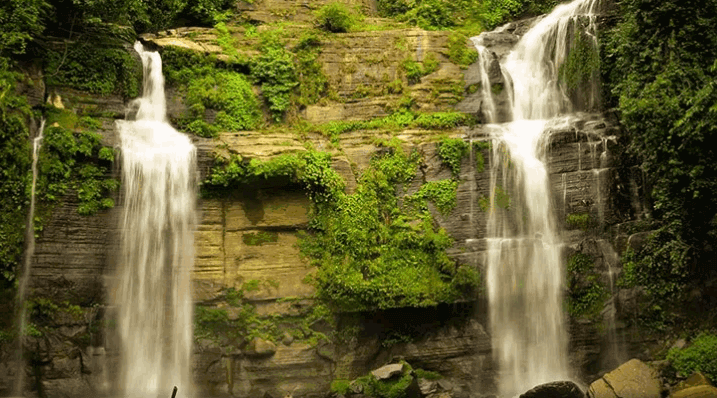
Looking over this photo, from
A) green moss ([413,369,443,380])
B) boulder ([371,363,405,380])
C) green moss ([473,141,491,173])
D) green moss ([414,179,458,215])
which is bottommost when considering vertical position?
green moss ([413,369,443,380])

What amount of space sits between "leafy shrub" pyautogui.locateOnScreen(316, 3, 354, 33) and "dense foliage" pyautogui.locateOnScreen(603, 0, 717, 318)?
821 centimetres

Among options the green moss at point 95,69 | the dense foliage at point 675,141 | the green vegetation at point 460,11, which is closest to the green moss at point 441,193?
the dense foliage at point 675,141

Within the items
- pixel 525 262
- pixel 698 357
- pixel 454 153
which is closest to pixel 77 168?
pixel 454 153

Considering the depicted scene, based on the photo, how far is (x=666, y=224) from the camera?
560 inches

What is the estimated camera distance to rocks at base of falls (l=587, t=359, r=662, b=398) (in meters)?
12.2

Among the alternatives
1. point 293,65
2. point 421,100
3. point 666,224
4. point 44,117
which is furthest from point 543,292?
point 44,117

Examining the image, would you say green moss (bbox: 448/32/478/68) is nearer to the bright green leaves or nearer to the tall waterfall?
the tall waterfall

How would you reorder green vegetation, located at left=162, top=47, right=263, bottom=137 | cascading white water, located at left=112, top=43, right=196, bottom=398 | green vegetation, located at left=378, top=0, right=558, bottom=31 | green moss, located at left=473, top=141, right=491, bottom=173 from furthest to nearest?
green vegetation, located at left=378, top=0, right=558, bottom=31 < green vegetation, located at left=162, top=47, right=263, bottom=137 < green moss, located at left=473, top=141, right=491, bottom=173 < cascading white water, located at left=112, top=43, right=196, bottom=398

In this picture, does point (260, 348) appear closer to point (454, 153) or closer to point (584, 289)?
point (454, 153)

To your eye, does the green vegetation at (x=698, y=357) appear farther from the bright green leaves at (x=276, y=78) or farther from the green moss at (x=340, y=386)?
the bright green leaves at (x=276, y=78)

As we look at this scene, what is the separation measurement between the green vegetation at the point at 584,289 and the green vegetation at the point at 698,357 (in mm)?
1720

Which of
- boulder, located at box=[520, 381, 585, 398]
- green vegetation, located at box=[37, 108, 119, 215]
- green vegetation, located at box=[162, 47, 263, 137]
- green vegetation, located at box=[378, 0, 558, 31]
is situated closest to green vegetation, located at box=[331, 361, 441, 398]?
boulder, located at box=[520, 381, 585, 398]

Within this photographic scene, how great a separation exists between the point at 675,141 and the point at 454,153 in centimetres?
469

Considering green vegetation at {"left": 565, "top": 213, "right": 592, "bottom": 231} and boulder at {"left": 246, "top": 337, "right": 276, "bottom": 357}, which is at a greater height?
green vegetation at {"left": 565, "top": 213, "right": 592, "bottom": 231}
